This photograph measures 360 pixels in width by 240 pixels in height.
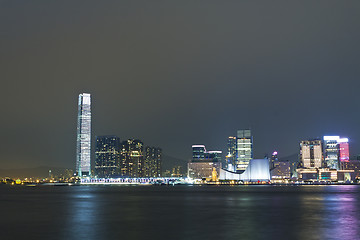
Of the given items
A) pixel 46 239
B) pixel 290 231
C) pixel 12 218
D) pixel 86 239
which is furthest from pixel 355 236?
pixel 12 218

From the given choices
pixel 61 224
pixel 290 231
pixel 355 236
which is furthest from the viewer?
pixel 61 224

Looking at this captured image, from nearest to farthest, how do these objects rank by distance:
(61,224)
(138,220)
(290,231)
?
1. (290,231)
2. (61,224)
3. (138,220)

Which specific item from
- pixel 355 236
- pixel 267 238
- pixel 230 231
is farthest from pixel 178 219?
pixel 355 236

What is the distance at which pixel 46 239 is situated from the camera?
35.3m

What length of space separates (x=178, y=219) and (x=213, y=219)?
3733 millimetres

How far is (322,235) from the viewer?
36.5m

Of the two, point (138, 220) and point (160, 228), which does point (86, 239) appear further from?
point (138, 220)

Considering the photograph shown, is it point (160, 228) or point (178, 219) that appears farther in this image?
point (178, 219)

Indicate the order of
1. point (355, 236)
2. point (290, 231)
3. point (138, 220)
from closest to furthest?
point (355, 236) < point (290, 231) < point (138, 220)

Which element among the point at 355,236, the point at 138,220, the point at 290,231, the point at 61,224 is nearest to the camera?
the point at 355,236

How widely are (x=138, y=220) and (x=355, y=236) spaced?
2226cm

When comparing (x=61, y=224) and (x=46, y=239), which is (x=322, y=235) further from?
(x=61, y=224)

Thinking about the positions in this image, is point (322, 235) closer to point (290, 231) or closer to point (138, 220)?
point (290, 231)

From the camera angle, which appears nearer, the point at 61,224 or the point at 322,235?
the point at 322,235
